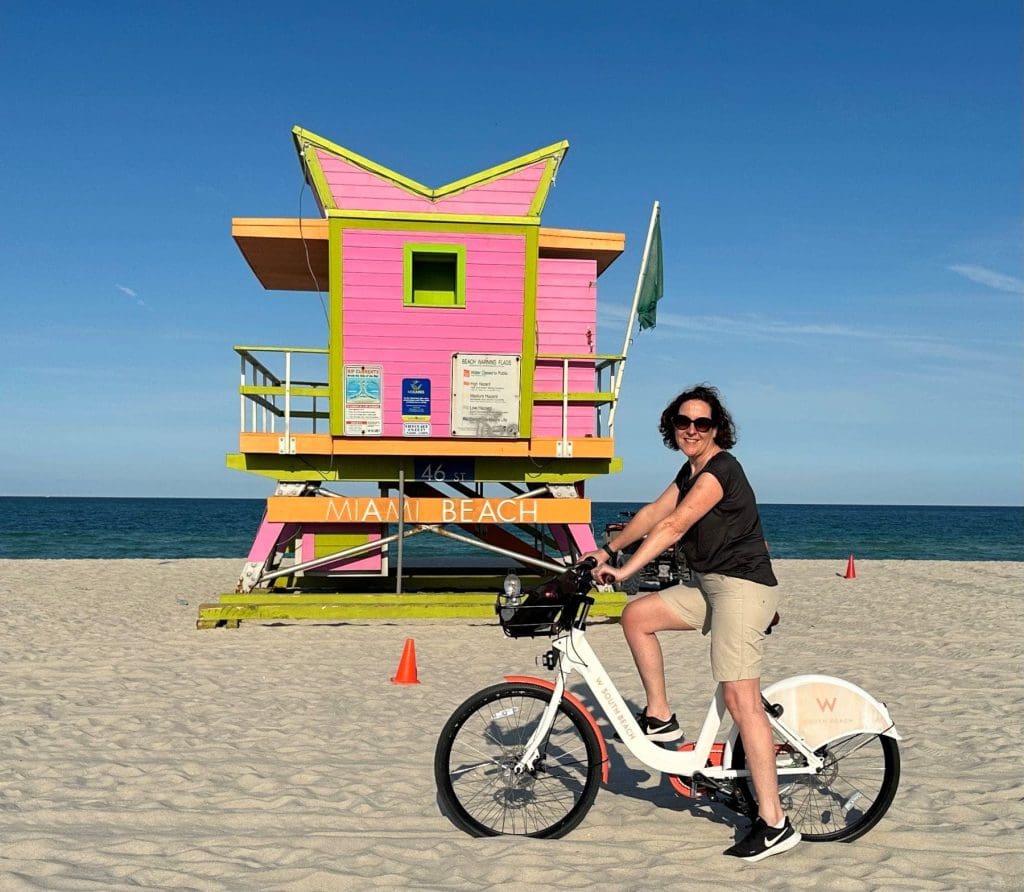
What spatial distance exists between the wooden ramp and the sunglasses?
8.55 meters

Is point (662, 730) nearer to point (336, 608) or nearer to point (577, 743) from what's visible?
point (577, 743)

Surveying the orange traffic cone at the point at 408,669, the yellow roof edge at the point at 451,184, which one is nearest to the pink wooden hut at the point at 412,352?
the yellow roof edge at the point at 451,184

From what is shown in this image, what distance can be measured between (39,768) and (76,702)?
6.99 feet

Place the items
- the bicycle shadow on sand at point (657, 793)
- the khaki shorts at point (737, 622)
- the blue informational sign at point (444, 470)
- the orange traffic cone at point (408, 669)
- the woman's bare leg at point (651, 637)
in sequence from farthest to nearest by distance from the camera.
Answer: the blue informational sign at point (444, 470) → the orange traffic cone at point (408, 669) → the bicycle shadow on sand at point (657, 793) → the woman's bare leg at point (651, 637) → the khaki shorts at point (737, 622)

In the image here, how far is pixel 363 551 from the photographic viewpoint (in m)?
13.2

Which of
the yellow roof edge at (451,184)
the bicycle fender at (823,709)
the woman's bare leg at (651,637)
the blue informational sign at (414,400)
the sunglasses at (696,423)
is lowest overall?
the bicycle fender at (823,709)

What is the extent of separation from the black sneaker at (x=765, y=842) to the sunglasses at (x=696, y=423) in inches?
75.4

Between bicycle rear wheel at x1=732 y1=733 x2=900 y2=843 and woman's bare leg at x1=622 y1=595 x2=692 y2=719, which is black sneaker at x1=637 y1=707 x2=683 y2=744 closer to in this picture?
woman's bare leg at x1=622 y1=595 x2=692 y2=719

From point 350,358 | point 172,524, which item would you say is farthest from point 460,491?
point 172,524

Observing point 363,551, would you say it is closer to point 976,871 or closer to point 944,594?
point 976,871

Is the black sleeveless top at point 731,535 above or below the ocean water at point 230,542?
above

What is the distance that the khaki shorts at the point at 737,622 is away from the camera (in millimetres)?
4242

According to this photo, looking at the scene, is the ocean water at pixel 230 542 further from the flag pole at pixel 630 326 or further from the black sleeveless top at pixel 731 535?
the black sleeveless top at pixel 731 535

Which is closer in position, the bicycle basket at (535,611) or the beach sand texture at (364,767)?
the beach sand texture at (364,767)
